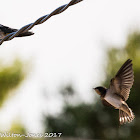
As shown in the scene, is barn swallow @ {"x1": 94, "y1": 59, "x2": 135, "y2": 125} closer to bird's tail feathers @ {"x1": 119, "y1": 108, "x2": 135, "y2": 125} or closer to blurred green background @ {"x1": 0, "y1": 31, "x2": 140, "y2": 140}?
bird's tail feathers @ {"x1": 119, "y1": 108, "x2": 135, "y2": 125}

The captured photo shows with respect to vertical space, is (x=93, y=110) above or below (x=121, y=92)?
below

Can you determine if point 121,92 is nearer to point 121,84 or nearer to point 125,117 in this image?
point 121,84

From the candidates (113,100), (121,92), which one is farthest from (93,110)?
(113,100)

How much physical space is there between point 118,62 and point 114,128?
3662 millimetres

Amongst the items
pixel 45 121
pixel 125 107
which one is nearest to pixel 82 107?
pixel 45 121

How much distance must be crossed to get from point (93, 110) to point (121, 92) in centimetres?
1977

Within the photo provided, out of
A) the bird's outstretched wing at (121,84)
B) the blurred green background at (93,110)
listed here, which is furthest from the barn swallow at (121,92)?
the blurred green background at (93,110)

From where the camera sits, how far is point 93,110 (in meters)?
23.1

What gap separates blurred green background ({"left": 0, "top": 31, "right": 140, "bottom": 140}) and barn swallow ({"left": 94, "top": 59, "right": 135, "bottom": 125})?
17130 mm

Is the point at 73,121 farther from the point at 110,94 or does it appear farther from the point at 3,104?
the point at 110,94

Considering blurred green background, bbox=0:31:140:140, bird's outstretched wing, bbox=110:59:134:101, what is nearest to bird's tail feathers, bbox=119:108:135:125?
bird's outstretched wing, bbox=110:59:134:101

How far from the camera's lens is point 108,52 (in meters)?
25.0

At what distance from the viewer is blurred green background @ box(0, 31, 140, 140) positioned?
2136cm

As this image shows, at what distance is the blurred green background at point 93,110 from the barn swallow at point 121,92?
17130mm
